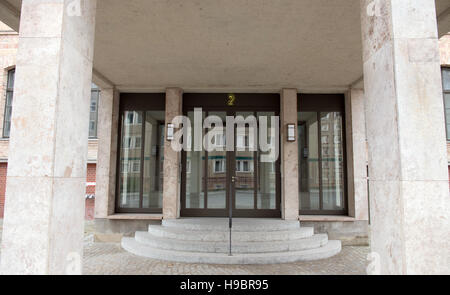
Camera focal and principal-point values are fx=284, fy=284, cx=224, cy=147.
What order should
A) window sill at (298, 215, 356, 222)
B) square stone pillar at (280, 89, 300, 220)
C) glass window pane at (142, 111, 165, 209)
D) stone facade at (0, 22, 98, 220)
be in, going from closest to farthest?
window sill at (298, 215, 356, 222)
square stone pillar at (280, 89, 300, 220)
glass window pane at (142, 111, 165, 209)
stone facade at (0, 22, 98, 220)

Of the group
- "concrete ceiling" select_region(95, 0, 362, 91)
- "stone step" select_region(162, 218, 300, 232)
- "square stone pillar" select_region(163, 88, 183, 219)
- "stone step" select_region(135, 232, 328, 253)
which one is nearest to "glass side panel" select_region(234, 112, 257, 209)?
"stone step" select_region(162, 218, 300, 232)

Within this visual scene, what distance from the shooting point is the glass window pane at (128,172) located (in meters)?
6.57

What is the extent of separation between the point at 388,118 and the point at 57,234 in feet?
8.61

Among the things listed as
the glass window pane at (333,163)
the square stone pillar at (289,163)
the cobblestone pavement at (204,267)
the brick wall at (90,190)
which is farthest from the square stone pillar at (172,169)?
the brick wall at (90,190)

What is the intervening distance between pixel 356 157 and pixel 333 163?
2.02 feet

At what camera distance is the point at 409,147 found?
2.07 meters

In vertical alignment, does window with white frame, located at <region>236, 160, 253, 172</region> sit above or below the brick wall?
above

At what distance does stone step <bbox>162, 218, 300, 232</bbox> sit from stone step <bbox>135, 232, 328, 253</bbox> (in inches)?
14.8

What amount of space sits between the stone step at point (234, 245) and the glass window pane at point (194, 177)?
1.46 metres

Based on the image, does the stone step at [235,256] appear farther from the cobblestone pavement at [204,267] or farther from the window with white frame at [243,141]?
the window with white frame at [243,141]

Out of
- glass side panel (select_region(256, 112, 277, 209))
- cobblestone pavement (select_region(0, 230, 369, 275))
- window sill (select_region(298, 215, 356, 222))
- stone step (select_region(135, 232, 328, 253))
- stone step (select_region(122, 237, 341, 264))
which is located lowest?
cobblestone pavement (select_region(0, 230, 369, 275))

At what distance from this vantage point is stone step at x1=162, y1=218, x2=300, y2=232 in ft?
17.4

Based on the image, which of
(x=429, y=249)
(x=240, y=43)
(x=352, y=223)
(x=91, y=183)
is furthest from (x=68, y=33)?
(x=91, y=183)

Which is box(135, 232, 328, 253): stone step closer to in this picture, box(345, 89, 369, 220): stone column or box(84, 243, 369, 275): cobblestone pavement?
box(84, 243, 369, 275): cobblestone pavement
